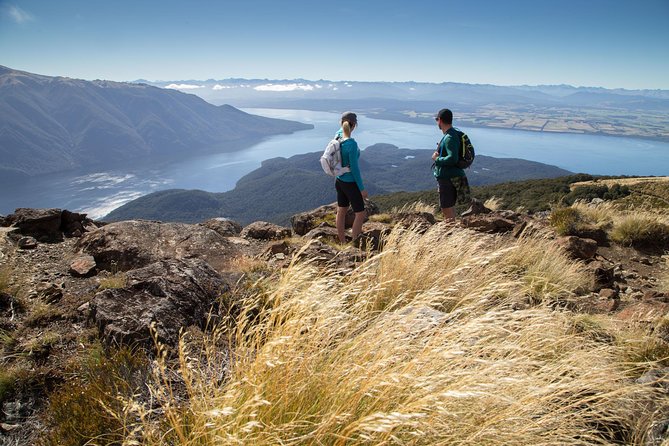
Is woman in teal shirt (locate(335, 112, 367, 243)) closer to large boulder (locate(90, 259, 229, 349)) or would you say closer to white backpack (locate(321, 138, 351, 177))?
white backpack (locate(321, 138, 351, 177))

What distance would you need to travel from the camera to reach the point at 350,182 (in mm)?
6496

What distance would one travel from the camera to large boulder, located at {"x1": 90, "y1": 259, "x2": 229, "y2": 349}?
2.69m

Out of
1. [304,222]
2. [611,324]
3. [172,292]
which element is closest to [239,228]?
[304,222]

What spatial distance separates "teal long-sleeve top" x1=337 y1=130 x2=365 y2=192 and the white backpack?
0.07m

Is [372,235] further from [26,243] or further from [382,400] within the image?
[26,243]

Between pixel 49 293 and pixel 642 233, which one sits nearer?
pixel 49 293

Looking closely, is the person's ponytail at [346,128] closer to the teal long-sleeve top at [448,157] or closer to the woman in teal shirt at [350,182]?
the woman in teal shirt at [350,182]

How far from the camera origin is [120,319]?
2.75 meters

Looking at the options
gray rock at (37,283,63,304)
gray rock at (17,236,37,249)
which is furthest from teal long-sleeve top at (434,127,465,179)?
gray rock at (17,236,37,249)

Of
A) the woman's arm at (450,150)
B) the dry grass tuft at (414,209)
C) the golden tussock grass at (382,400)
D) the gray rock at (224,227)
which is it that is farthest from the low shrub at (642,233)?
the gray rock at (224,227)

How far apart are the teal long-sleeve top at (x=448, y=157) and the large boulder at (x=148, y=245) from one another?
4.15 meters

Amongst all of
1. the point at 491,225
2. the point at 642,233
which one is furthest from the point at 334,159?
the point at 642,233

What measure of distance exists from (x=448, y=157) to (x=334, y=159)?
2.14m

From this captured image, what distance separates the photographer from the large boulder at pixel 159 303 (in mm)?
2689
